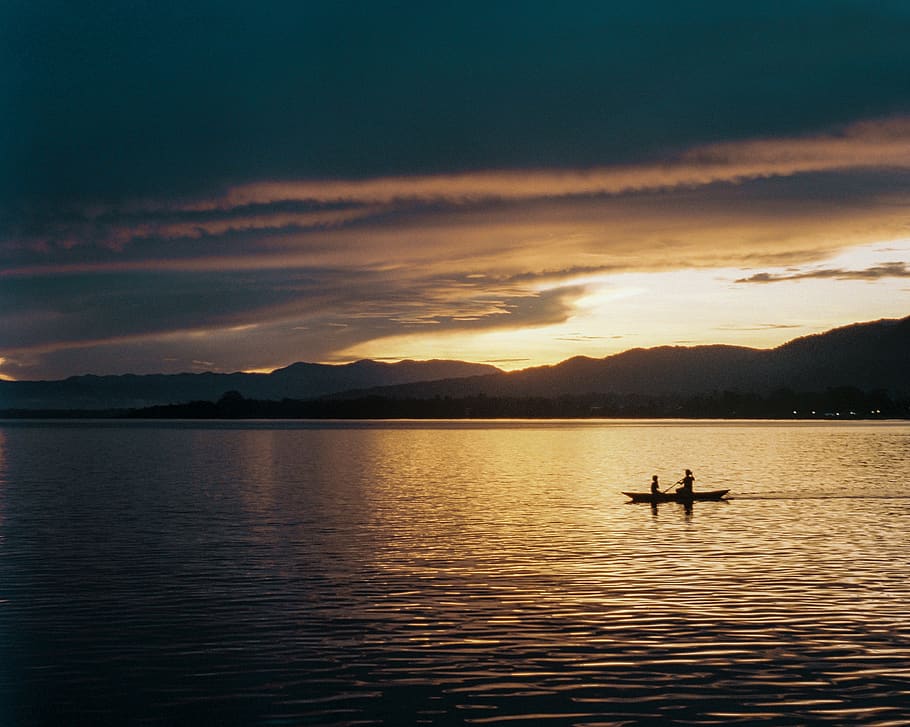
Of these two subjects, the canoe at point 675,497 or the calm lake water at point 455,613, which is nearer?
the calm lake water at point 455,613

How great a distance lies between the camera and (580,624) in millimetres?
32062

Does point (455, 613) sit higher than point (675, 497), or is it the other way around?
point (675, 497)

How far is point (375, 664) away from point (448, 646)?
8.78 feet

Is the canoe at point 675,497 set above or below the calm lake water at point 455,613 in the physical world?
above

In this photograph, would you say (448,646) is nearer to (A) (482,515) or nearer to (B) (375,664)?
(B) (375,664)

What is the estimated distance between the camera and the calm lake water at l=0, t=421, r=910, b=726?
24.0 meters

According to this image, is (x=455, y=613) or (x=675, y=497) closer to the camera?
(x=455, y=613)

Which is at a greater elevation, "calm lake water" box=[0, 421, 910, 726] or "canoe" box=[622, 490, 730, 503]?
"canoe" box=[622, 490, 730, 503]

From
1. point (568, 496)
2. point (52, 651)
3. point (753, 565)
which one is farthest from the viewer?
point (568, 496)

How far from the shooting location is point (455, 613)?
1337 inches

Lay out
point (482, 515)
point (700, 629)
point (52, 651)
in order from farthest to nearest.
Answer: point (482, 515)
point (700, 629)
point (52, 651)

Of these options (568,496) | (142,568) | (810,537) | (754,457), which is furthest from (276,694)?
(754,457)

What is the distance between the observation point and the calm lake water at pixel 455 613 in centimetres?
2402

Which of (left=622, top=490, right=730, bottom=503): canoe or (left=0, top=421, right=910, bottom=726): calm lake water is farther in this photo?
(left=622, top=490, right=730, bottom=503): canoe
